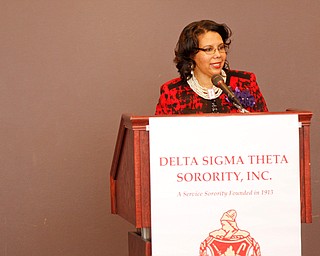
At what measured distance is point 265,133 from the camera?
385 centimetres

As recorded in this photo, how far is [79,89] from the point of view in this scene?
6.04 m

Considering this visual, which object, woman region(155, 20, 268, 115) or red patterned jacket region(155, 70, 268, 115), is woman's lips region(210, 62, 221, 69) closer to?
woman region(155, 20, 268, 115)

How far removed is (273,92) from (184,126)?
2572 mm

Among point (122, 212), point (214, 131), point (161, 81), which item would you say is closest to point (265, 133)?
point (214, 131)

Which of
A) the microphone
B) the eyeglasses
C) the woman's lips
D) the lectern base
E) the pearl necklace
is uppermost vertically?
the eyeglasses

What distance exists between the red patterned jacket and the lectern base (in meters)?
0.70

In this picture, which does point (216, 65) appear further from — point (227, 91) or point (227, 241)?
point (227, 241)

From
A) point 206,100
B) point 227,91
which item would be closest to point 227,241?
point 227,91

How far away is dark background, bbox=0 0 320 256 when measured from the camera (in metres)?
5.98

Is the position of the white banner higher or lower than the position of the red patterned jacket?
lower

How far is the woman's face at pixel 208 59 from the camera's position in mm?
4531

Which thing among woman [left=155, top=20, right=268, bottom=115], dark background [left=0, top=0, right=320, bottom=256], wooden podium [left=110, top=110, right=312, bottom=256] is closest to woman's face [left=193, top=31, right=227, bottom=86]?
woman [left=155, top=20, right=268, bottom=115]

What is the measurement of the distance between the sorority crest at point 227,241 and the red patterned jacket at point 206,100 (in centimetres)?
81

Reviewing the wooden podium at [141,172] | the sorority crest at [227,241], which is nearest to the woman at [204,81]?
the wooden podium at [141,172]
